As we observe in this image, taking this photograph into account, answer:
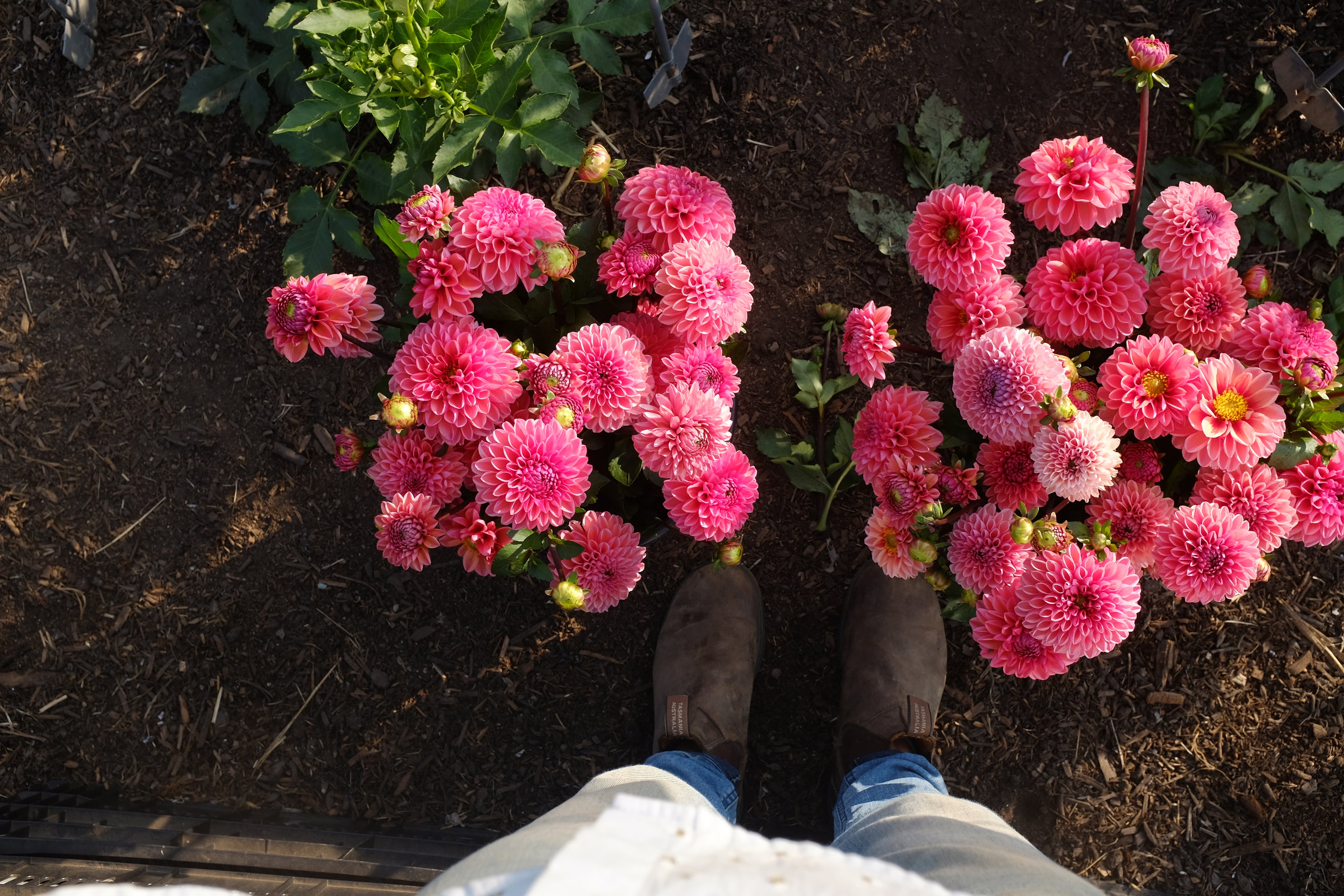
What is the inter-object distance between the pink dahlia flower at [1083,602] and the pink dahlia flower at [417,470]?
1.05 m

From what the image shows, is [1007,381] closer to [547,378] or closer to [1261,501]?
[1261,501]

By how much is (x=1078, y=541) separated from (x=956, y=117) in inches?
50.5

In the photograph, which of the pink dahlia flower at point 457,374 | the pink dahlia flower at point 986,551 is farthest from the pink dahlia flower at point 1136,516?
the pink dahlia flower at point 457,374

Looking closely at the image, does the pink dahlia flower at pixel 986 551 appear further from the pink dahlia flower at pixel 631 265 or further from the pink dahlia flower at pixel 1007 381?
the pink dahlia flower at pixel 631 265

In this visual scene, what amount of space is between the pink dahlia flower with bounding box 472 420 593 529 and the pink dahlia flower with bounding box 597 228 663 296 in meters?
0.31

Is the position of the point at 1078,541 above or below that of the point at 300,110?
below

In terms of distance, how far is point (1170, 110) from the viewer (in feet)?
6.86

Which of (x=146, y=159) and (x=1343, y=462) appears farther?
(x=146, y=159)

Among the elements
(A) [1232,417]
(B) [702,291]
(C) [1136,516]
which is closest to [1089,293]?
(A) [1232,417]

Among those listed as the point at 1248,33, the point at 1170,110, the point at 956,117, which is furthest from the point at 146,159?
the point at 1248,33

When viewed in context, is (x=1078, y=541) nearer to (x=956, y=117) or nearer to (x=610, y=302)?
(x=610, y=302)

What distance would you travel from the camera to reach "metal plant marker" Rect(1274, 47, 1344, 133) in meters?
1.95

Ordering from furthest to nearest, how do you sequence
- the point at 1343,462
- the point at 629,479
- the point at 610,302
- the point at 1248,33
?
the point at 1248,33, the point at 610,302, the point at 629,479, the point at 1343,462

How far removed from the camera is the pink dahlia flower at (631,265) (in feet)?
4.45
